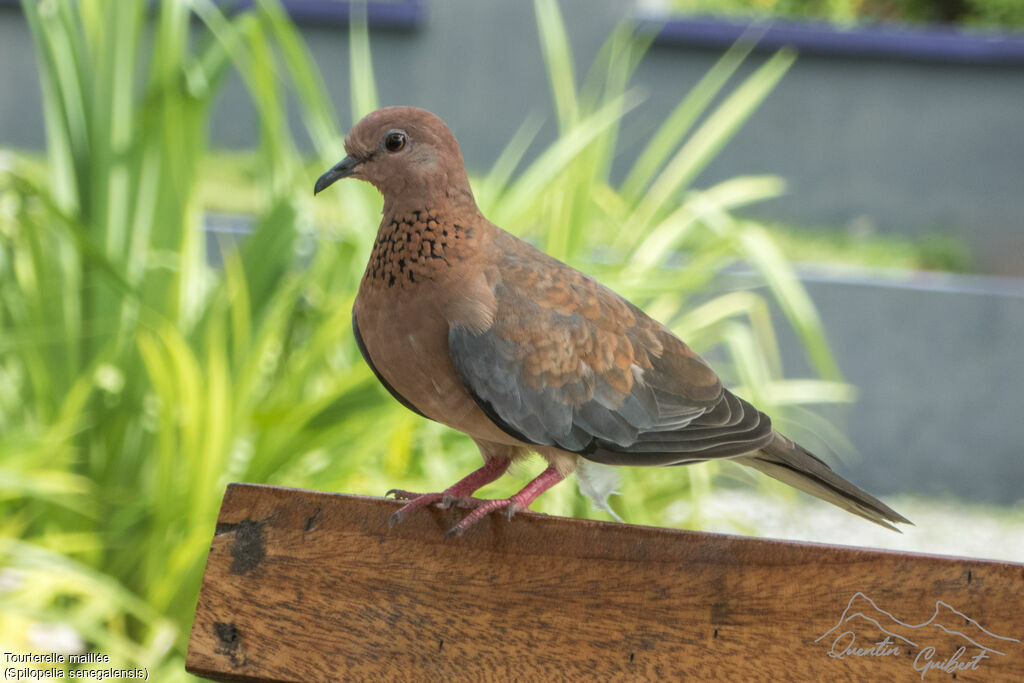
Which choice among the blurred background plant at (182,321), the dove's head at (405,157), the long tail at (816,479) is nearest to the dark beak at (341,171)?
the dove's head at (405,157)

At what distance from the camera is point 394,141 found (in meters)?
0.99

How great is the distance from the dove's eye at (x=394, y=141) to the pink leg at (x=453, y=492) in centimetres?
36

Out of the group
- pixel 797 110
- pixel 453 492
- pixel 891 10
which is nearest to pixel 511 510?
pixel 453 492

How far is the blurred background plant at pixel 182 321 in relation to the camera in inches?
68.9

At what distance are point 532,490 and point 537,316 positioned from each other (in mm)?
189

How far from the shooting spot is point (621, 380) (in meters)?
1.10

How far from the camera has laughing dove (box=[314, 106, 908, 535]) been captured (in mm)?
998

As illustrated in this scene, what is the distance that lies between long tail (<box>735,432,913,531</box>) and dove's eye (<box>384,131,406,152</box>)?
52cm

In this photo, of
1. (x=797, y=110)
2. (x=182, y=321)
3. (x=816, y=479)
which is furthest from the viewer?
(x=797, y=110)

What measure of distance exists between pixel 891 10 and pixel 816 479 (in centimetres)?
577

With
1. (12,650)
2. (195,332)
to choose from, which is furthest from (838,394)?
(12,650)

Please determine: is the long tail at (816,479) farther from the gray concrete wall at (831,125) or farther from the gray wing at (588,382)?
the gray concrete wall at (831,125)

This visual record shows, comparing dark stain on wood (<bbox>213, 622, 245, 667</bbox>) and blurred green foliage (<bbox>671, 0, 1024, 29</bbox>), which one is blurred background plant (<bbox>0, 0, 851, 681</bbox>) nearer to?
dark stain on wood (<bbox>213, 622, 245, 667</bbox>)

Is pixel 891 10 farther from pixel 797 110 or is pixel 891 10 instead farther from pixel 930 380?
pixel 930 380
